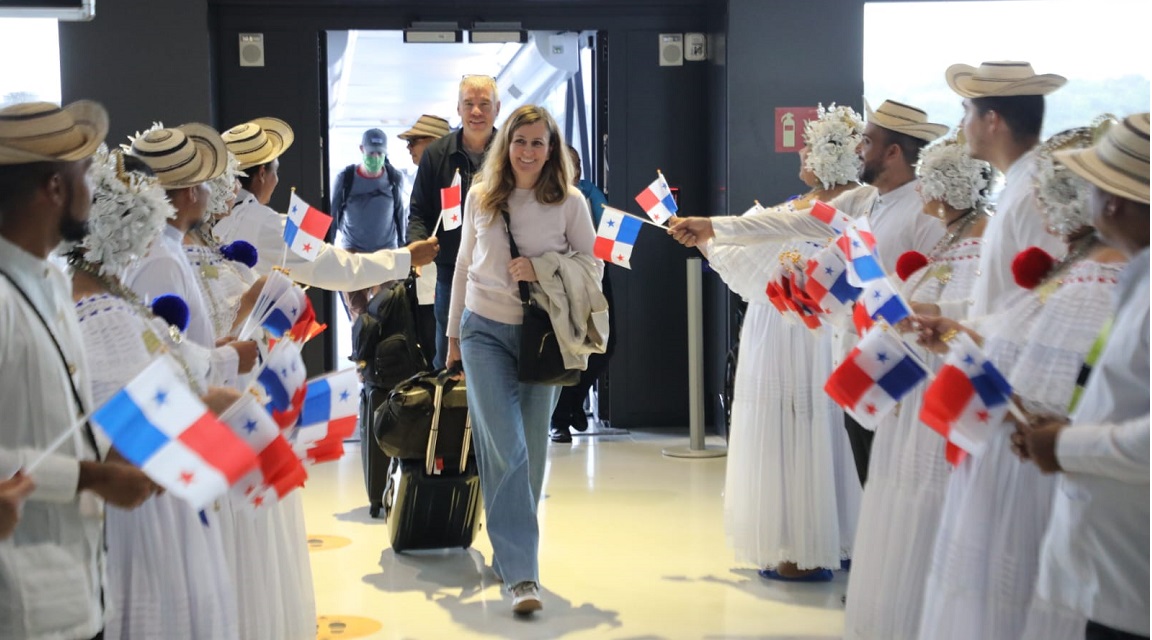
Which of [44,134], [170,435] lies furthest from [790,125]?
[170,435]

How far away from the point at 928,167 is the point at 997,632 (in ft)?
4.86

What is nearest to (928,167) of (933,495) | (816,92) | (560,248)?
(933,495)

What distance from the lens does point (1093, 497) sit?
7.20ft

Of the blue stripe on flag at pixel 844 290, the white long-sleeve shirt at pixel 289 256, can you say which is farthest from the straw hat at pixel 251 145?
the blue stripe on flag at pixel 844 290

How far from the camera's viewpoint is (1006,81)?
3354 millimetres

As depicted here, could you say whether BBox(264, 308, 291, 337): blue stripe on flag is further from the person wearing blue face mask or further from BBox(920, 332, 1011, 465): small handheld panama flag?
the person wearing blue face mask

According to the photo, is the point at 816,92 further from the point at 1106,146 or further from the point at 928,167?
the point at 1106,146

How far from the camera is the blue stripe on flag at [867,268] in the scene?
2.92 meters

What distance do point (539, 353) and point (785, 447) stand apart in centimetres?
112

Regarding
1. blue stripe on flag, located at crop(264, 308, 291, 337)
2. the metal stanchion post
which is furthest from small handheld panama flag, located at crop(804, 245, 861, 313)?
the metal stanchion post

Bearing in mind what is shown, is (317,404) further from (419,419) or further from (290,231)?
(419,419)

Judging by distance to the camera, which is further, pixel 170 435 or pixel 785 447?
pixel 785 447

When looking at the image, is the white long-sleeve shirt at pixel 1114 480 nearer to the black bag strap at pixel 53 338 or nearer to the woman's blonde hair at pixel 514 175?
the black bag strap at pixel 53 338

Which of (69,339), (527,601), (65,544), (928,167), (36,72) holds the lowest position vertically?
(527,601)
